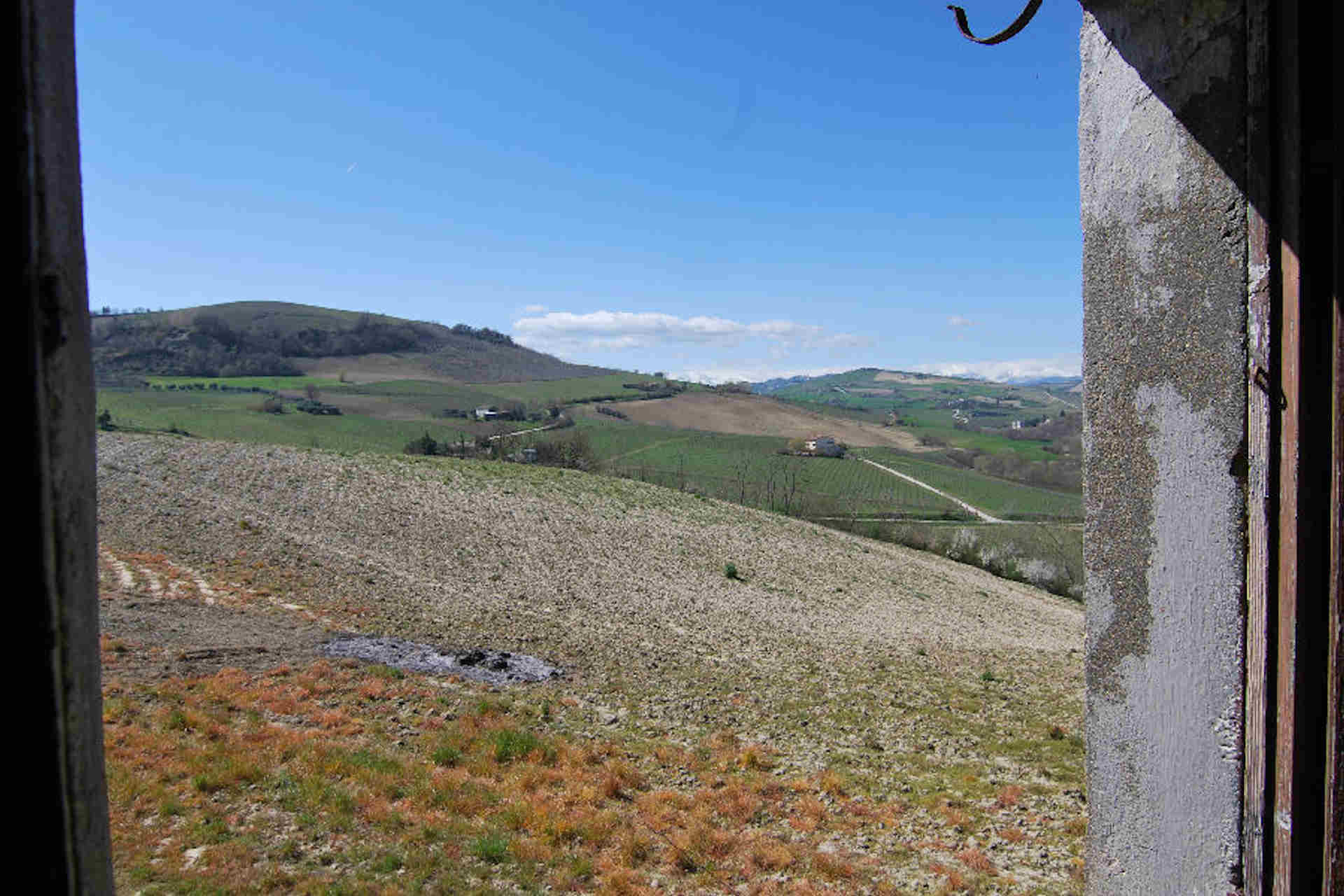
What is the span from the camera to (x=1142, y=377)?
280 cm

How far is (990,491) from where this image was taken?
63.3 metres

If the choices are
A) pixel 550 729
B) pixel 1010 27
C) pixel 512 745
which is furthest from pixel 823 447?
pixel 1010 27

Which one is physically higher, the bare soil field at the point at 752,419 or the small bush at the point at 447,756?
the bare soil field at the point at 752,419

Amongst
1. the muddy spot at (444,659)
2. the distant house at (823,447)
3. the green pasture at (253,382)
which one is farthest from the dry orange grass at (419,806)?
the green pasture at (253,382)

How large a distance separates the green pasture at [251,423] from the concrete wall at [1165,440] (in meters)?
47.7

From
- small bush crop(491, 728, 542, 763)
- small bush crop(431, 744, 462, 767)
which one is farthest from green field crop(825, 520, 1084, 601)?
small bush crop(431, 744, 462, 767)

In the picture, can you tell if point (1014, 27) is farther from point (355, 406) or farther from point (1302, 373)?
point (355, 406)

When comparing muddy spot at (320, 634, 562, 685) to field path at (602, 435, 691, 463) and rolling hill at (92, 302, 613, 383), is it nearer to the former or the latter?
field path at (602, 435, 691, 463)

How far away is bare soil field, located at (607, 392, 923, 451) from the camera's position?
81.3 metres

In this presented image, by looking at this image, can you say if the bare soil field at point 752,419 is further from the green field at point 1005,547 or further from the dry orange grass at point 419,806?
the dry orange grass at point 419,806

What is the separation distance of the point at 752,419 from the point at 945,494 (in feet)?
88.7

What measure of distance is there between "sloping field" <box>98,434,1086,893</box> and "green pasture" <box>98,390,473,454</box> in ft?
100

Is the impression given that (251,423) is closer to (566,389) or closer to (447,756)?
(566,389)

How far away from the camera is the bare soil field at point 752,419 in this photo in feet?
267
